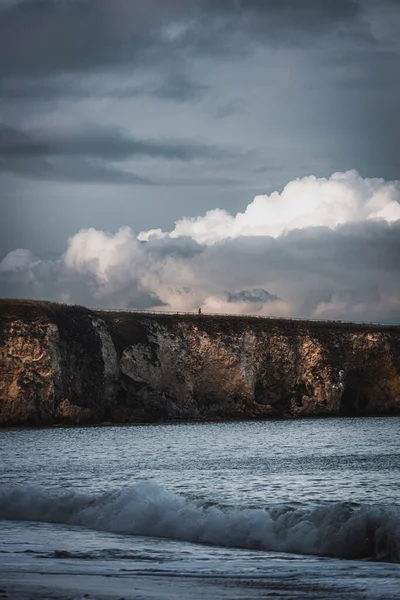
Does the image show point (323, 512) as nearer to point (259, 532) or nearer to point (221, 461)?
point (259, 532)

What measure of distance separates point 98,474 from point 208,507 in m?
13.4

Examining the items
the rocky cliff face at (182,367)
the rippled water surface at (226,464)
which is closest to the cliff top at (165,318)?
the rocky cliff face at (182,367)

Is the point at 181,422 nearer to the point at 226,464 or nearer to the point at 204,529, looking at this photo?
the point at 226,464

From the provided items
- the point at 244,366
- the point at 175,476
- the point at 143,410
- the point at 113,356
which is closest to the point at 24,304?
the point at 113,356

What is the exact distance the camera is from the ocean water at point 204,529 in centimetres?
1192

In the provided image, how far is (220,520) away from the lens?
61.0 feet

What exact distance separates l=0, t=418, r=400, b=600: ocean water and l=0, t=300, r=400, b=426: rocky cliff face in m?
43.3

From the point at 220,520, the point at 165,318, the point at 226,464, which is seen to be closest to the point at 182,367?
the point at 165,318

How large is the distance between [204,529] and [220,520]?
16.3 inches

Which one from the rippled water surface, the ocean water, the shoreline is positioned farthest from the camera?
the shoreline

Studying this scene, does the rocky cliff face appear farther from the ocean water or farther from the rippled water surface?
the ocean water

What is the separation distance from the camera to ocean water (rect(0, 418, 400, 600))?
11922 mm

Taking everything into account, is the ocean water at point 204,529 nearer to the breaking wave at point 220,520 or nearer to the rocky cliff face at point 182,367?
the breaking wave at point 220,520

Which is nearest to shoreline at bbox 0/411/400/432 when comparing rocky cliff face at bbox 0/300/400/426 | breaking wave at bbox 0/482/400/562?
rocky cliff face at bbox 0/300/400/426
